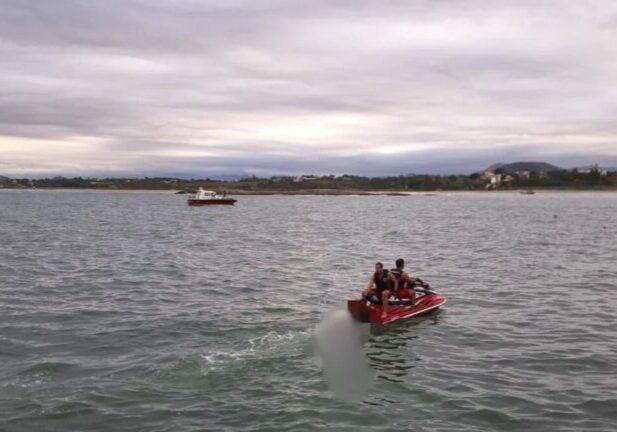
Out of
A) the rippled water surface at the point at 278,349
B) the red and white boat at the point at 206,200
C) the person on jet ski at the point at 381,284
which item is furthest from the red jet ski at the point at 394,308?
the red and white boat at the point at 206,200

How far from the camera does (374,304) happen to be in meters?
20.8

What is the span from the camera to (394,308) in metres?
21.0

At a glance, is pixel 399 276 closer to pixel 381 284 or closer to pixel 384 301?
pixel 381 284

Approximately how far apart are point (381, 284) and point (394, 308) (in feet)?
3.21

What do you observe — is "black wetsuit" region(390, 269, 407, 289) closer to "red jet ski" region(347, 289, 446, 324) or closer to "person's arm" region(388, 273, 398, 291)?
"person's arm" region(388, 273, 398, 291)

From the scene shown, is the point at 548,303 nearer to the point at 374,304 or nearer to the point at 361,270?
the point at 374,304

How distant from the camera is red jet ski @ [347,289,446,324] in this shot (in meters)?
20.2

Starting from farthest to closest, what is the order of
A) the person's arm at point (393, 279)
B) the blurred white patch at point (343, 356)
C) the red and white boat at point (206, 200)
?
the red and white boat at point (206, 200), the person's arm at point (393, 279), the blurred white patch at point (343, 356)

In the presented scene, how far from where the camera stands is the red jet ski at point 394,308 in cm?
2019

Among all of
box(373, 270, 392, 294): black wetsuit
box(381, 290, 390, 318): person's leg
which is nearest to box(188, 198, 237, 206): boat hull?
box(373, 270, 392, 294): black wetsuit

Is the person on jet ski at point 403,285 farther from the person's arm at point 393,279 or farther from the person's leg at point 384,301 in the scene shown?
the person's leg at point 384,301

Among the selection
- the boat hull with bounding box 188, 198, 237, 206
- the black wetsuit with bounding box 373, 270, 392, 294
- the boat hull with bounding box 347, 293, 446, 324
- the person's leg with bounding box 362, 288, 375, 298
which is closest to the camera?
the boat hull with bounding box 347, 293, 446, 324

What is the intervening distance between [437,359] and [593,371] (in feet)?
12.0

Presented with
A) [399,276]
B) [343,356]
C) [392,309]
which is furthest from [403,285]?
[343,356]
